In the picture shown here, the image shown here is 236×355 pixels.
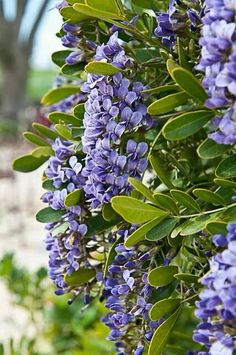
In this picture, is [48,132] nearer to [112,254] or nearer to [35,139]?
[35,139]

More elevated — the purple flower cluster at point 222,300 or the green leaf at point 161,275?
the purple flower cluster at point 222,300

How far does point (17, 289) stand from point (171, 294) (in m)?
1.36

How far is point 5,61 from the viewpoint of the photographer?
11.4 meters

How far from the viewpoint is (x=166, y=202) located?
640 millimetres

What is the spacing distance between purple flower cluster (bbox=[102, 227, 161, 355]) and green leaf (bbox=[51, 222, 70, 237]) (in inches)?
2.6

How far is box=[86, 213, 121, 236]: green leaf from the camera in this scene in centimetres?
74

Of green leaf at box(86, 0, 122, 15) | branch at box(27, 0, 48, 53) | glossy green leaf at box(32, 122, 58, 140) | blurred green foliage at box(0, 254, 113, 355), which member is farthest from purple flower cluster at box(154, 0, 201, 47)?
branch at box(27, 0, 48, 53)

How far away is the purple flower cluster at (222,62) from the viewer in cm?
49

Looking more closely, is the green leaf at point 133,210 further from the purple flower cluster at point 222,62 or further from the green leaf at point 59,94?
the green leaf at point 59,94

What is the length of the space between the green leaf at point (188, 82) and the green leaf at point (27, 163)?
361 mm

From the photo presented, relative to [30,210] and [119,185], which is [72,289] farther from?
[30,210]

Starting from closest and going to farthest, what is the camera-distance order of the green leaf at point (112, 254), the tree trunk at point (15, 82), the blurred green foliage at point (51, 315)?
the green leaf at point (112, 254), the blurred green foliage at point (51, 315), the tree trunk at point (15, 82)

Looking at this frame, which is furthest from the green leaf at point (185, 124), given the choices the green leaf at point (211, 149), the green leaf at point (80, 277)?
the green leaf at point (80, 277)

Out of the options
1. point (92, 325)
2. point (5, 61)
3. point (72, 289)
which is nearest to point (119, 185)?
point (72, 289)
